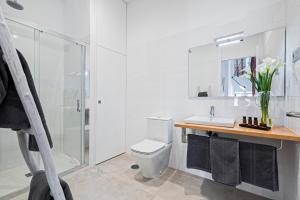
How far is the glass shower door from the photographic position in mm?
2412

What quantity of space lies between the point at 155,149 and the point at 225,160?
77cm

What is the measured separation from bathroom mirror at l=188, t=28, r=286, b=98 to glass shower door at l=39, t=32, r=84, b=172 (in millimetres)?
1717

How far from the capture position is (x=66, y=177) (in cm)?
199

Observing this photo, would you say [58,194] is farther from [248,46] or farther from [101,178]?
[248,46]

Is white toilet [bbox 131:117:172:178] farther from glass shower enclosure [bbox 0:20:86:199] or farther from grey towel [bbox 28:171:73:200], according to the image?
grey towel [bbox 28:171:73:200]

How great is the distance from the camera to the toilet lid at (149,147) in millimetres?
1861

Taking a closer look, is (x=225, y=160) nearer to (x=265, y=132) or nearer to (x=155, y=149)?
(x=265, y=132)

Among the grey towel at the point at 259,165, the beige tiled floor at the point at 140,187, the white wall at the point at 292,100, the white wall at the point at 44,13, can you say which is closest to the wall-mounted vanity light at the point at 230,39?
the white wall at the point at 292,100

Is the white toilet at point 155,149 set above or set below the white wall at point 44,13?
below

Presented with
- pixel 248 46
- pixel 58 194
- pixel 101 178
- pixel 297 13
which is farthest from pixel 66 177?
pixel 297 13

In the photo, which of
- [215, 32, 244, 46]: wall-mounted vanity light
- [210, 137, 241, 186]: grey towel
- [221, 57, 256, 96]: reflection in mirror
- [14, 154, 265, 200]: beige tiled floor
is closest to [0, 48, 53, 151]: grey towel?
[14, 154, 265, 200]: beige tiled floor

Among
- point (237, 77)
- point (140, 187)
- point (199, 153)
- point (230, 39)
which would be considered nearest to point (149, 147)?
point (140, 187)

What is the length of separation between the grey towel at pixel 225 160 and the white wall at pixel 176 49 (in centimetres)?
43

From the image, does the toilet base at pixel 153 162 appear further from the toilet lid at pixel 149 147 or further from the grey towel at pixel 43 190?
the grey towel at pixel 43 190
